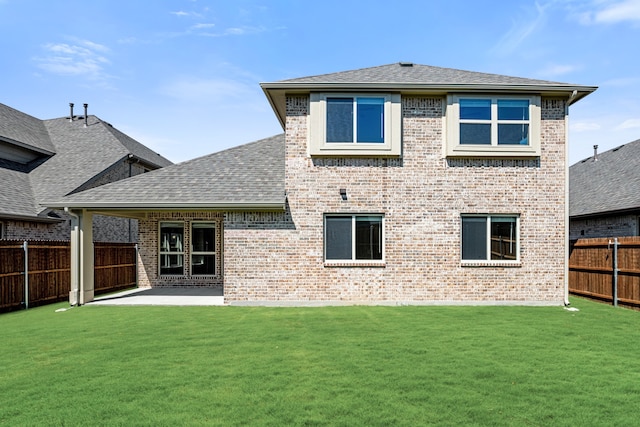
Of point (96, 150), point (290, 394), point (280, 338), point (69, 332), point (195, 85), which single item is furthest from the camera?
point (96, 150)

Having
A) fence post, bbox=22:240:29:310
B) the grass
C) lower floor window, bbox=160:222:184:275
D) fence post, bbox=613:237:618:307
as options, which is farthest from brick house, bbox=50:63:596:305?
lower floor window, bbox=160:222:184:275

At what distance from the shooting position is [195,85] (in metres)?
17.2

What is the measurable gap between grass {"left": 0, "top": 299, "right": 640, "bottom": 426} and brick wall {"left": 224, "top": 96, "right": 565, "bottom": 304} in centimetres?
188

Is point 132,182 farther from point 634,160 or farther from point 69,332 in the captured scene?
point 634,160

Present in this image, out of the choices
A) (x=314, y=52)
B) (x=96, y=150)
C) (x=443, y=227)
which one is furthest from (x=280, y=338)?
(x=96, y=150)

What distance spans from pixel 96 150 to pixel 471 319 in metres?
18.2

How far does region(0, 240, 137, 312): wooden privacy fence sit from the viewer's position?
12188mm

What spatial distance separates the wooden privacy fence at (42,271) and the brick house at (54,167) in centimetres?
233

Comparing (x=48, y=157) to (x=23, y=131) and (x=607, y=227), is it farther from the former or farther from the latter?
(x=607, y=227)

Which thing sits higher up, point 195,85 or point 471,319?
point 195,85

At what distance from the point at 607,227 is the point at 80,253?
1808 centimetres

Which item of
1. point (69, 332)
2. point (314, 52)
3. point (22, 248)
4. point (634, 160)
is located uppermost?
point (314, 52)

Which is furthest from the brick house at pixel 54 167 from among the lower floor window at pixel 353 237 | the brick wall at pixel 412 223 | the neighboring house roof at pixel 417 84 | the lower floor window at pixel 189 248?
the lower floor window at pixel 353 237

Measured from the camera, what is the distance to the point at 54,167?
19891mm
